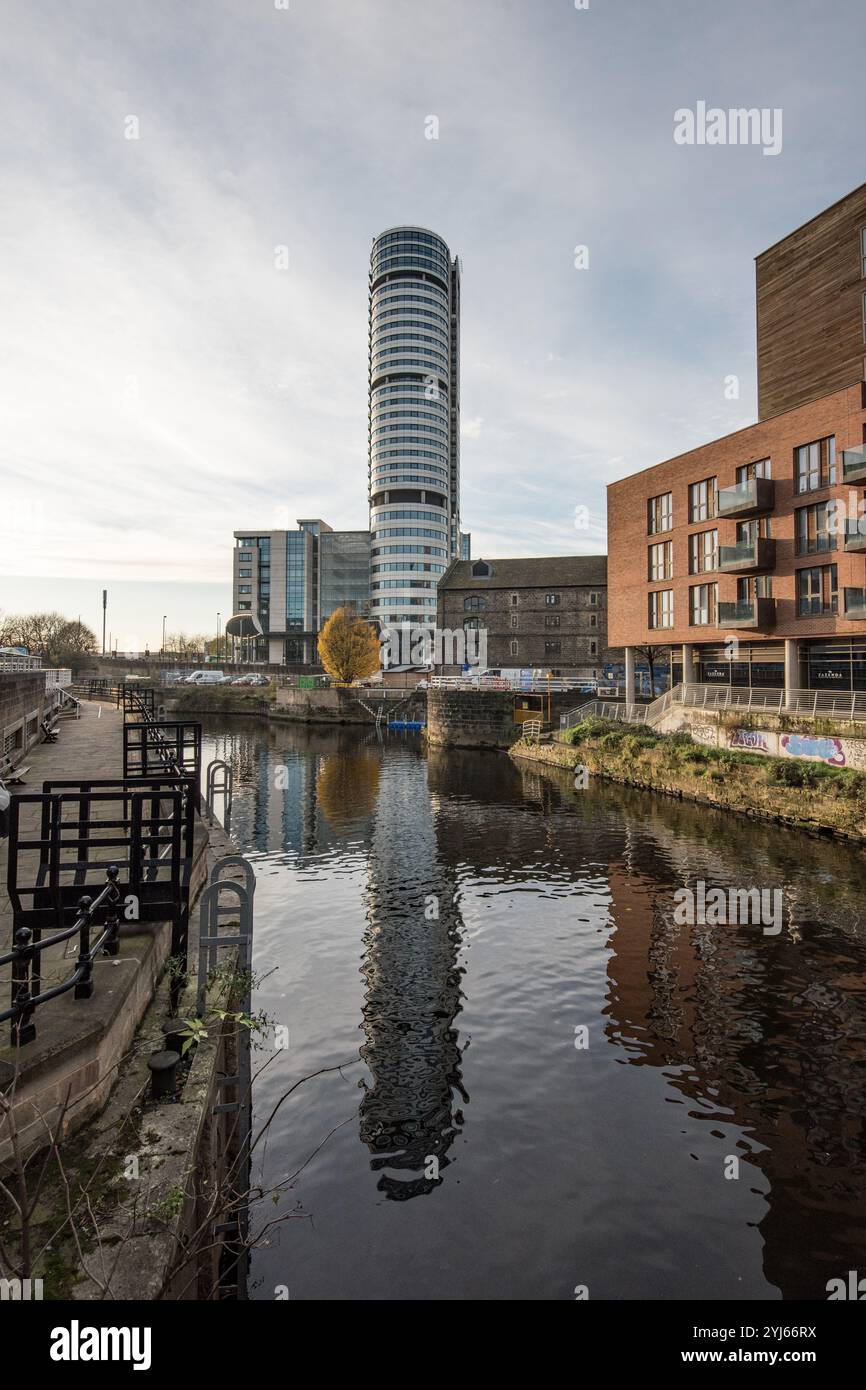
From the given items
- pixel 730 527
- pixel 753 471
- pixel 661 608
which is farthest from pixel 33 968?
pixel 661 608

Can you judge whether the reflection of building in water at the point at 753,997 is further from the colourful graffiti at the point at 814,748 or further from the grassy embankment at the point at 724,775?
the colourful graffiti at the point at 814,748

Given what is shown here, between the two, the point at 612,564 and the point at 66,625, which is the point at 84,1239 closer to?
the point at 612,564

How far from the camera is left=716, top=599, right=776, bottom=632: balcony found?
29.5m

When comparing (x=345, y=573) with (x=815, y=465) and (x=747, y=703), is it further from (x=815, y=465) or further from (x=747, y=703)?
(x=747, y=703)

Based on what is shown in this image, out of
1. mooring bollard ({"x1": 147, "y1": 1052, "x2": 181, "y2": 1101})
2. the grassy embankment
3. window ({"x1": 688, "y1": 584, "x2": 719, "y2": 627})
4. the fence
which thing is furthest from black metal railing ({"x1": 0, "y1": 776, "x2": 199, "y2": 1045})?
window ({"x1": 688, "y1": 584, "x2": 719, "y2": 627})

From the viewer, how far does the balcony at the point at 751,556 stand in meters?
29.6

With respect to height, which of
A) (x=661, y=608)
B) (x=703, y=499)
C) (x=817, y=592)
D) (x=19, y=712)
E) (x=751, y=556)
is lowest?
(x=19, y=712)

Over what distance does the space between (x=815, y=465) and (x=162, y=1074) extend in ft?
104

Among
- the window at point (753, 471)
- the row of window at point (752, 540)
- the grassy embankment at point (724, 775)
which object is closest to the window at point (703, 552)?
the row of window at point (752, 540)

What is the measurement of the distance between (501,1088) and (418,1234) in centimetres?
255

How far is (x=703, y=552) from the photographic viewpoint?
34.4 metres

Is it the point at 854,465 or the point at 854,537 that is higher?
the point at 854,465

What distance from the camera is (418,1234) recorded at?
20.7 feet

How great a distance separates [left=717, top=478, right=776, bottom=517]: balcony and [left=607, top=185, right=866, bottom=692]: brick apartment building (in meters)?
0.06
